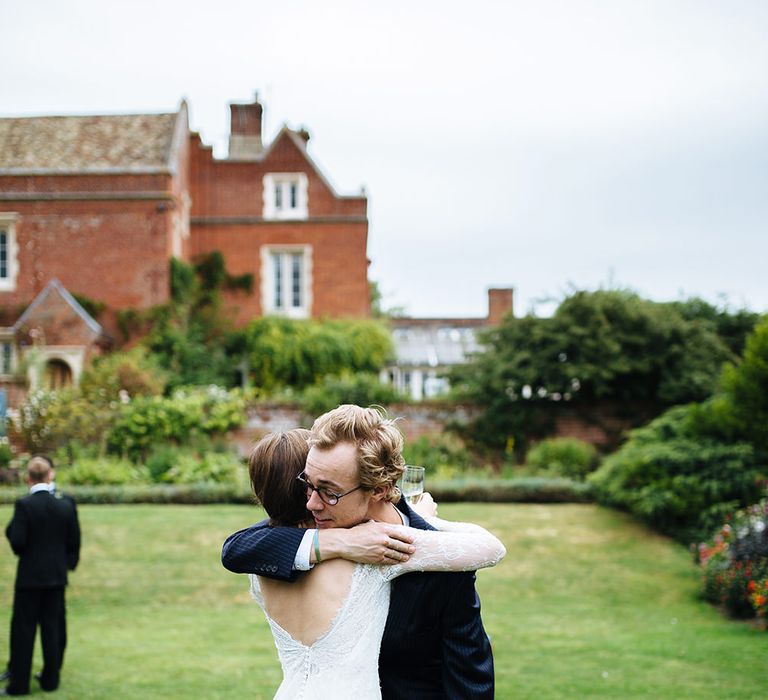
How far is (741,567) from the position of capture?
1052 cm

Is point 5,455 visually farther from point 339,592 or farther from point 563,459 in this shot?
point 339,592

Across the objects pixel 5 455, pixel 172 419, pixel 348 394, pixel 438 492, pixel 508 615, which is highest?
pixel 348 394

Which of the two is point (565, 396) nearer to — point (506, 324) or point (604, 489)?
point (506, 324)

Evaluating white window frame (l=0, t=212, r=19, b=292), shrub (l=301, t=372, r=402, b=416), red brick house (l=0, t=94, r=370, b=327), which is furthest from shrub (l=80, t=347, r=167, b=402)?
white window frame (l=0, t=212, r=19, b=292)

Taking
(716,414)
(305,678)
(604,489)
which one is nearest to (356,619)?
(305,678)

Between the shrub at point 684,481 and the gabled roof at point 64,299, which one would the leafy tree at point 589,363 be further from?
the gabled roof at point 64,299

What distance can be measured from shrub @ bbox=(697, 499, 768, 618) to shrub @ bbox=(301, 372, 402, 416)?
10.9 meters

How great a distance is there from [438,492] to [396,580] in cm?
1397

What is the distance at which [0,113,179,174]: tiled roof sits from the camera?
25.5 meters

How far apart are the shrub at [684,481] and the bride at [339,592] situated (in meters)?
11.7

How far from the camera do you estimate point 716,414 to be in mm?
14109

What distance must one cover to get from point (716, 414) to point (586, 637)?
18.7 feet

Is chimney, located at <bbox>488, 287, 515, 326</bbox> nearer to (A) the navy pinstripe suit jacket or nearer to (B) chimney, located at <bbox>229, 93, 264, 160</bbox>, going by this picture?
(B) chimney, located at <bbox>229, 93, 264, 160</bbox>

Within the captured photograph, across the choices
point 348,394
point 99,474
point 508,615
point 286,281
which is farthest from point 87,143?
point 508,615
